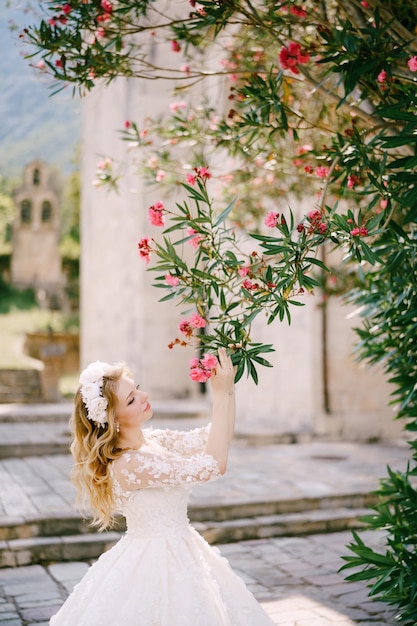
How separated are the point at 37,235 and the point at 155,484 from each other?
36681mm

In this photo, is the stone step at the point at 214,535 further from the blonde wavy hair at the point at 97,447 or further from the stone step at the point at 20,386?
the stone step at the point at 20,386

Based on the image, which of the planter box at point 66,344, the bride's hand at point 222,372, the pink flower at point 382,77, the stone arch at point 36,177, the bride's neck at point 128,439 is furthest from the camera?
the stone arch at point 36,177

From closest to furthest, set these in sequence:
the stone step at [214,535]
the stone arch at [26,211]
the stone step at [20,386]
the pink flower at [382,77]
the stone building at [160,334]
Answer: the pink flower at [382,77], the stone step at [214,535], the stone building at [160,334], the stone step at [20,386], the stone arch at [26,211]

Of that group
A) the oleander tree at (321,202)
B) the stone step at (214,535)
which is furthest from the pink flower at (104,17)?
the stone step at (214,535)

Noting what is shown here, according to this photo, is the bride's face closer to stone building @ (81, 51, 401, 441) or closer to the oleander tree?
the oleander tree

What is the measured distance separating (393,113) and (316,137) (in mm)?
4498

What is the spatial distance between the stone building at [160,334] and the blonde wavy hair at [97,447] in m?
3.90

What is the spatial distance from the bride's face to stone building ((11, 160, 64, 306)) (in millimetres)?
35746

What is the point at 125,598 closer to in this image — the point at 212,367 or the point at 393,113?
the point at 212,367

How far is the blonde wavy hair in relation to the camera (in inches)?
130

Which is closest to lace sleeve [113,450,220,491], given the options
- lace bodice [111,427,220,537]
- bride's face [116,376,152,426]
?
lace bodice [111,427,220,537]

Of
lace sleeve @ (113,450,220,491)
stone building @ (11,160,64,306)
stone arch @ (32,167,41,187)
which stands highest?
stone arch @ (32,167,41,187)

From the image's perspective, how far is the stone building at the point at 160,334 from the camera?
11938 mm

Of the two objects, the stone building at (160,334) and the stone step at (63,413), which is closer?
the stone building at (160,334)
